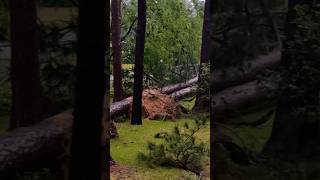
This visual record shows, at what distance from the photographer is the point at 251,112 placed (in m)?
6.10

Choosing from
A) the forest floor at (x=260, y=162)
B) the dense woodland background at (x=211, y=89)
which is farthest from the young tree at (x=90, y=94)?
the forest floor at (x=260, y=162)

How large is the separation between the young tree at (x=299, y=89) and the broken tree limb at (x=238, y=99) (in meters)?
0.24

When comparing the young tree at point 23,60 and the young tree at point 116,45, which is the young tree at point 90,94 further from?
the young tree at point 116,45

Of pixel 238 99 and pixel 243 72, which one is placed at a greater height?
pixel 243 72

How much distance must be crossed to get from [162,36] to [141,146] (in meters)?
10.7

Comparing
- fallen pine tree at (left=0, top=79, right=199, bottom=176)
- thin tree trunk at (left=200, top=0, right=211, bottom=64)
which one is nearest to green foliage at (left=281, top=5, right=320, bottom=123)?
fallen pine tree at (left=0, top=79, right=199, bottom=176)

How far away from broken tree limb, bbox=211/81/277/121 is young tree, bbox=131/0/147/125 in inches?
295

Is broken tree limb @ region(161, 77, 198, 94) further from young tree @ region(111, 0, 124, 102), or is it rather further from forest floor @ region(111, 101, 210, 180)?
forest floor @ region(111, 101, 210, 180)

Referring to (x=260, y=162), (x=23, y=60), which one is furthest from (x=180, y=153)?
(x=23, y=60)

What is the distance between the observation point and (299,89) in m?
5.92

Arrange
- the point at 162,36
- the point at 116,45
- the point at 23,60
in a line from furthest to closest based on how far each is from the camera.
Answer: the point at 162,36
the point at 116,45
the point at 23,60

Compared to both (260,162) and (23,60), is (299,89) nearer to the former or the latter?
(260,162)

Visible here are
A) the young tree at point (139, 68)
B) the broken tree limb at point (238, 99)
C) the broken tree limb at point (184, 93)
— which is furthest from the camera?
the broken tree limb at point (184, 93)

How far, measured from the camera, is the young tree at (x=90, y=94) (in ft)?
19.1
